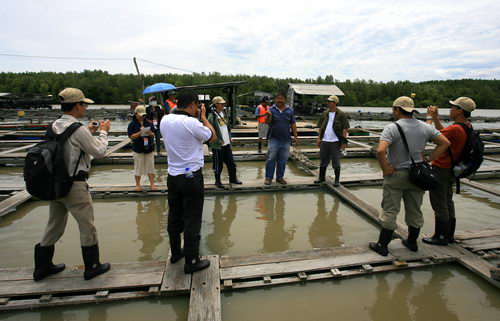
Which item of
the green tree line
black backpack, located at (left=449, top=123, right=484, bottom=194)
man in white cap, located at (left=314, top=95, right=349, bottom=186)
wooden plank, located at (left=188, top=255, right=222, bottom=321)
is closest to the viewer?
wooden plank, located at (left=188, top=255, right=222, bottom=321)

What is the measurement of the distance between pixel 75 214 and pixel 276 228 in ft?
8.80

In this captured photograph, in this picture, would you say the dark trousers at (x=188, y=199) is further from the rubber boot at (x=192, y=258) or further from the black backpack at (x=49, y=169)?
the black backpack at (x=49, y=169)

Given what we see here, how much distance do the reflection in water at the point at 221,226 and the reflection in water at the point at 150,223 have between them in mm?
744

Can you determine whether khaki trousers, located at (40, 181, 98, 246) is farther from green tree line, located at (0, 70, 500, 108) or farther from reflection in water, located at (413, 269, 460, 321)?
green tree line, located at (0, 70, 500, 108)

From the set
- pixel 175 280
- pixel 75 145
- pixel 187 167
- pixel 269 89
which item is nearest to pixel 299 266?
pixel 175 280

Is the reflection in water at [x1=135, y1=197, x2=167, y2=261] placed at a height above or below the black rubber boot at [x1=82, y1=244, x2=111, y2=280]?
Result: below

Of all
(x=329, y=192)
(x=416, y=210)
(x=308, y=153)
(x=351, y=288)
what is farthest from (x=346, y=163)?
(x=351, y=288)

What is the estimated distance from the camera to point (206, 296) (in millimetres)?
2520

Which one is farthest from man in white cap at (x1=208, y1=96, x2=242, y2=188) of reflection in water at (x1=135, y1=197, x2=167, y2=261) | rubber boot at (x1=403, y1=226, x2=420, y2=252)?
rubber boot at (x1=403, y1=226, x2=420, y2=252)

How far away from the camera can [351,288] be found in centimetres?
288

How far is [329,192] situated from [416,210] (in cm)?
271

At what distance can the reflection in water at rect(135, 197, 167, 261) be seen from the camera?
3.73m

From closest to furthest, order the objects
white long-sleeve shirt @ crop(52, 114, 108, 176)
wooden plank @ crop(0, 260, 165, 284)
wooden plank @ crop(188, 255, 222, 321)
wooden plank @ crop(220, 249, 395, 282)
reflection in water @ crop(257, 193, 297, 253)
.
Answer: wooden plank @ crop(188, 255, 222, 321) → white long-sleeve shirt @ crop(52, 114, 108, 176) → wooden plank @ crop(0, 260, 165, 284) → wooden plank @ crop(220, 249, 395, 282) → reflection in water @ crop(257, 193, 297, 253)

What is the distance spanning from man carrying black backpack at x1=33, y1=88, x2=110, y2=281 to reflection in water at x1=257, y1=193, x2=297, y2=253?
200 centimetres
